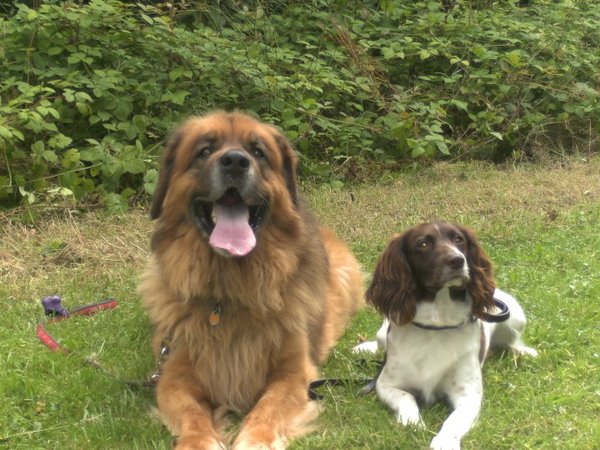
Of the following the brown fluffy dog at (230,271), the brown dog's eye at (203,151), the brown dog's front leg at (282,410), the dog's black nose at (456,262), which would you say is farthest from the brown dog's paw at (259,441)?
the brown dog's eye at (203,151)

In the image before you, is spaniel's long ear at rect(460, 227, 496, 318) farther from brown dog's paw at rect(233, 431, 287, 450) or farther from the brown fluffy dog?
brown dog's paw at rect(233, 431, 287, 450)

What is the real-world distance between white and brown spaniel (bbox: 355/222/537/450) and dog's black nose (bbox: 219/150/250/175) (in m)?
0.86

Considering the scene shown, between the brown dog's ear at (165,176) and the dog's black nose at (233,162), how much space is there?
1.39 feet

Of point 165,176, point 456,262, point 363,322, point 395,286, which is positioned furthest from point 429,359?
point 165,176

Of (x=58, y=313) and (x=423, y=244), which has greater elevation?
(x=423, y=244)

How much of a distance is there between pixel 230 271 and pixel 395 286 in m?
0.79

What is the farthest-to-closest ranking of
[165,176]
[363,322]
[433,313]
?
[363,322]
[165,176]
[433,313]

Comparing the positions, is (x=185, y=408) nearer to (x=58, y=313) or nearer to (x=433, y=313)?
(x=433, y=313)

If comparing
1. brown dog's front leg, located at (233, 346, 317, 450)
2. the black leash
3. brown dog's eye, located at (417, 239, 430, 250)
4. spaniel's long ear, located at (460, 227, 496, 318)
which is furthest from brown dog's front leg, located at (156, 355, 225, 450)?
spaniel's long ear, located at (460, 227, 496, 318)

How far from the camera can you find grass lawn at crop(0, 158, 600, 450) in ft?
11.1

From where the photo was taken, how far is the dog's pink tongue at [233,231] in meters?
3.61

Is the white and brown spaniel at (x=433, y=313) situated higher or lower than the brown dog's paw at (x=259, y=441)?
higher

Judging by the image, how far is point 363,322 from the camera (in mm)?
5109

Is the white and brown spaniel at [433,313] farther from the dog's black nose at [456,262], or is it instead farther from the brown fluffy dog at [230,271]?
the brown fluffy dog at [230,271]
